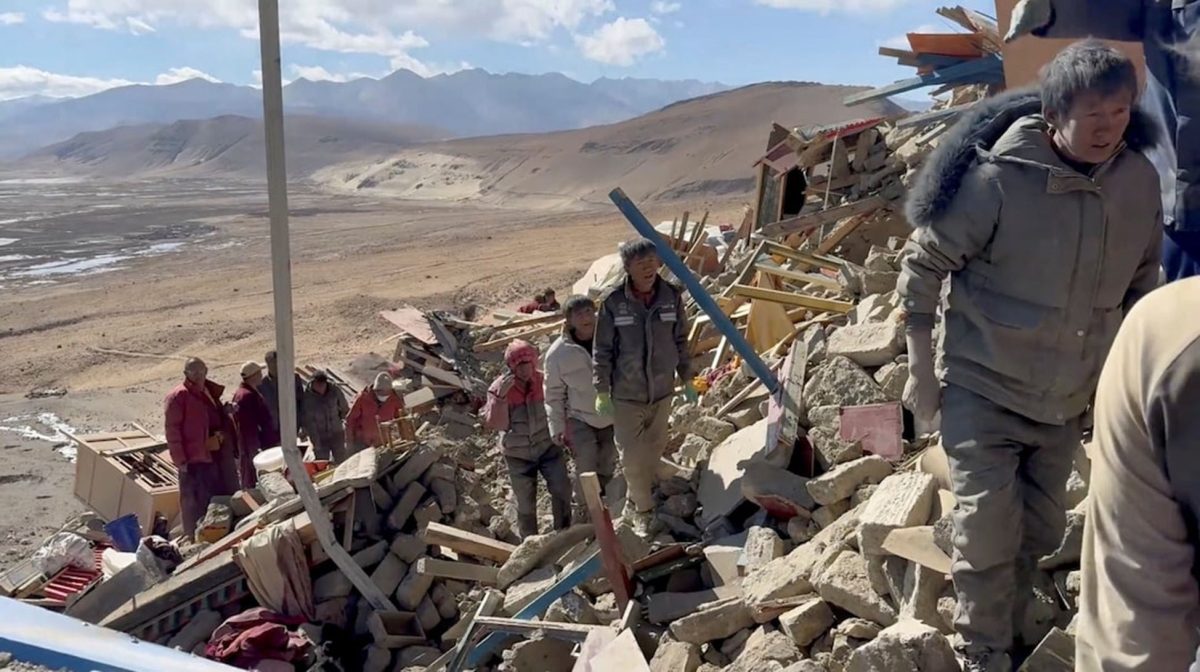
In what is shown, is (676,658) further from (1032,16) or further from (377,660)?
(1032,16)

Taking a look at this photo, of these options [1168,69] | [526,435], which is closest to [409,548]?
[526,435]

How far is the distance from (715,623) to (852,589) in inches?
25.9

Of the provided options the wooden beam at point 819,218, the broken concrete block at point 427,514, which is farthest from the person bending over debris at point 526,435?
the wooden beam at point 819,218

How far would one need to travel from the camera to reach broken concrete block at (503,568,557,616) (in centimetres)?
514

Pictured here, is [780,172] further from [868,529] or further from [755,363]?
[868,529]

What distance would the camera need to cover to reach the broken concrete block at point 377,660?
18.6 feet

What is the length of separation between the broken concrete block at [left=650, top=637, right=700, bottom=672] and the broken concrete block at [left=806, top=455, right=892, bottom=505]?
3.24ft

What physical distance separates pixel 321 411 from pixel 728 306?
150 inches

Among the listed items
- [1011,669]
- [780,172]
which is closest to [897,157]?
[780,172]

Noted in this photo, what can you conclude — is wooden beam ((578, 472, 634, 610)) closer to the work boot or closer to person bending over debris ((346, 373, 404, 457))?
the work boot

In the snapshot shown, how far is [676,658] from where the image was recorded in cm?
407

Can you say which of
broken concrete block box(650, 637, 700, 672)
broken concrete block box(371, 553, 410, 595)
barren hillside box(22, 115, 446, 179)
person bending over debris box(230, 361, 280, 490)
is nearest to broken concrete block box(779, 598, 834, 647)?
broken concrete block box(650, 637, 700, 672)

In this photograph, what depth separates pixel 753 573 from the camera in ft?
14.5

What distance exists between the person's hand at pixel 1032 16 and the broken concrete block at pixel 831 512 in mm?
2203
